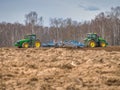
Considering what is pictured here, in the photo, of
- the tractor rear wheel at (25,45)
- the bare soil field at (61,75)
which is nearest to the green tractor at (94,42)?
the tractor rear wheel at (25,45)

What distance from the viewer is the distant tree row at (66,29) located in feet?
276

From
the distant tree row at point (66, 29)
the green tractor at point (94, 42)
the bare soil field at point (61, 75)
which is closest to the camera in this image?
the bare soil field at point (61, 75)

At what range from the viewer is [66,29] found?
322ft

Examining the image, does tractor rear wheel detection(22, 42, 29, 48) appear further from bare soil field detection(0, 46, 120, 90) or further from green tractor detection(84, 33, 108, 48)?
bare soil field detection(0, 46, 120, 90)

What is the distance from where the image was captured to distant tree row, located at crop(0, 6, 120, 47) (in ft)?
276

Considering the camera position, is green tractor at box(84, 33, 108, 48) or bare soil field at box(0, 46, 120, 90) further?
green tractor at box(84, 33, 108, 48)

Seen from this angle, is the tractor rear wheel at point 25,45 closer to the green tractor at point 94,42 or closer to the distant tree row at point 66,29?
the green tractor at point 94,42

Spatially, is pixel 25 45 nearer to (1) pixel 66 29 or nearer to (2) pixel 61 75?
(2) pixel 61 75

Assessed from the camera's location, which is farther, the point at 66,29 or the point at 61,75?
the point at 66,29

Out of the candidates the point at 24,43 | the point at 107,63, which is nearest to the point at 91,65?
the point at 107,63

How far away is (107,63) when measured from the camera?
11.0 meters

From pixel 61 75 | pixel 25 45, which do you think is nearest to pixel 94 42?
pixel 25 45

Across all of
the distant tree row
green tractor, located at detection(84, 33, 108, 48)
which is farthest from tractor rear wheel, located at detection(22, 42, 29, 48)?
A: the distant tree row

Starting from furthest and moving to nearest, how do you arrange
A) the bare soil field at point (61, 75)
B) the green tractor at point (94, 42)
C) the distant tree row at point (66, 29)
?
the distant tree row at point (66, 29) → the green tractor at point (94, 42) → the bare soil field at point (61, 75)
